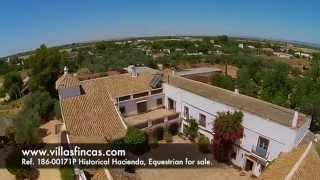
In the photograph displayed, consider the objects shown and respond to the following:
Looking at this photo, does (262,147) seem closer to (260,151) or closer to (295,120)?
(260,151)

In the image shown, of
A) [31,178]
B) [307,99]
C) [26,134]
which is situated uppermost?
[307,99]

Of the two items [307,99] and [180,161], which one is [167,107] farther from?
[307,99]

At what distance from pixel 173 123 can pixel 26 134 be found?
14.7 metres

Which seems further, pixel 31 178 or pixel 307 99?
pixel 307 99

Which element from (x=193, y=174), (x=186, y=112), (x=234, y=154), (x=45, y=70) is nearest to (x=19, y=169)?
(x=193, y=174)

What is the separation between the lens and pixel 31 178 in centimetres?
2375

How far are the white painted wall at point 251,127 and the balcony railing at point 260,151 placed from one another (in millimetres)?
241

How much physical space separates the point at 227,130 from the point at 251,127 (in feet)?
6.43

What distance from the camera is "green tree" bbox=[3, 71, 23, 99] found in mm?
55044

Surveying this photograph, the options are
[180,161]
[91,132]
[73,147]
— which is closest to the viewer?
[73,147]

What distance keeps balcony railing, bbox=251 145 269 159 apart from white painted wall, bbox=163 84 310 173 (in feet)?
0.79

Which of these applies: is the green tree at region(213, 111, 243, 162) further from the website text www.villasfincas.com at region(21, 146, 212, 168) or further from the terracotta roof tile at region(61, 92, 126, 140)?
the terracotta roof tile at region(61, 92, 126, 140)

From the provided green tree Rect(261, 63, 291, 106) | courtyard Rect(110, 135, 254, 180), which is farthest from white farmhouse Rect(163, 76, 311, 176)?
green tree Rect(261, 63, 291, 106)

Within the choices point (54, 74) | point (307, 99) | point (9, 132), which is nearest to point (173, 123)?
point (307, 99)
